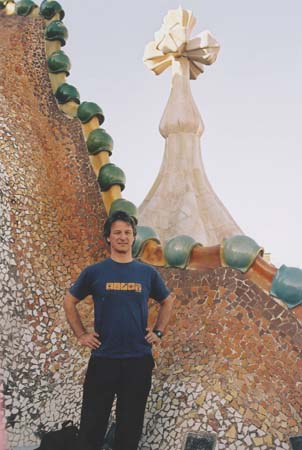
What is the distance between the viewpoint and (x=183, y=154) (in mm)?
6238

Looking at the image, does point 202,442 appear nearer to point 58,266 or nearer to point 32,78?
point 58,266

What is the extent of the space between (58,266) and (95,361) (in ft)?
3.85

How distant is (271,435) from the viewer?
248 cm

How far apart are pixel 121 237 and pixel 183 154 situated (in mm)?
4180

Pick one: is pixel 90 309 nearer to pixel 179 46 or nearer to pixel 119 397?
pixel 119 397

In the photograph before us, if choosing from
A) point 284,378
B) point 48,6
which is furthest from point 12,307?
point 48,6

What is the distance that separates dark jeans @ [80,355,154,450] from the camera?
208cm

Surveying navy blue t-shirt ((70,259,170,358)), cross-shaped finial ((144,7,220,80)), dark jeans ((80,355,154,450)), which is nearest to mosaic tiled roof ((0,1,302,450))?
dark jeans ((80,355,154,450))

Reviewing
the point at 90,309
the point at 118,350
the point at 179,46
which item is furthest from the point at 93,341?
the point at 179,46

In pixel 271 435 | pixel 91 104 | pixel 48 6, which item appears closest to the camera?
pixel 271 435

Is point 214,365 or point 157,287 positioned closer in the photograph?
point 157,287

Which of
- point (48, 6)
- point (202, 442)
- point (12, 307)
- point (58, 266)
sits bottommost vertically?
point (202, 442)

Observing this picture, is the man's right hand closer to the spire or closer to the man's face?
the man's face

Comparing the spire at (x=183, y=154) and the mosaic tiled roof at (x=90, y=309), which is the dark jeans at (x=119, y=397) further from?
the spire at (x=183, y=154)
